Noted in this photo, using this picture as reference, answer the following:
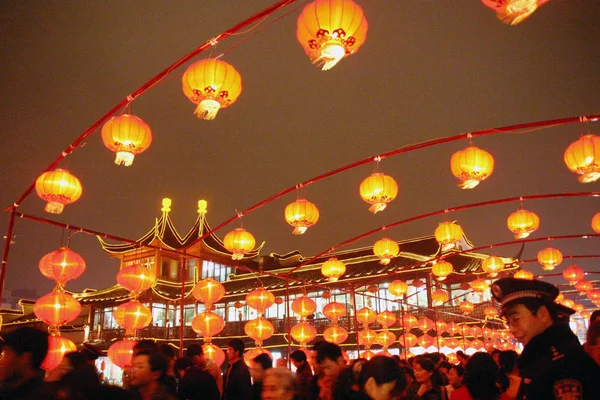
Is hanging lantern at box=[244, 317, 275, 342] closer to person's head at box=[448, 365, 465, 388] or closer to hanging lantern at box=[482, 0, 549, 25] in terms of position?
person's head at box=[448, 365, 465, 388]

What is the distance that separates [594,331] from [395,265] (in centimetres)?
2005

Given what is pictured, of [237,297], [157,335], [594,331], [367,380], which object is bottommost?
[367,380]

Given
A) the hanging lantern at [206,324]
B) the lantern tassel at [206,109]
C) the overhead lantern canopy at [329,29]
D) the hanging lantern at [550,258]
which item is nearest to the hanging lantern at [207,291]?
the hanging lantern at [206,324]

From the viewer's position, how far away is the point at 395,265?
74.7ft

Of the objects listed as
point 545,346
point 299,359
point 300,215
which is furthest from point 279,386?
point 300,215

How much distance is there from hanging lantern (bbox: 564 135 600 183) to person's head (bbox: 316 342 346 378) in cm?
505

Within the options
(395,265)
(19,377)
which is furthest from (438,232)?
(395,265)

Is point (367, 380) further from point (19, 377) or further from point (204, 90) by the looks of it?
point (204, 90)

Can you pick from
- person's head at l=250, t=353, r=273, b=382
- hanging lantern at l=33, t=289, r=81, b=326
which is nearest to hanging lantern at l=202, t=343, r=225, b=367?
hanging lantern at l=33, t=289, r=81, b=326

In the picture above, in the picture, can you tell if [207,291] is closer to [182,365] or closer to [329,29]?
[182,365]

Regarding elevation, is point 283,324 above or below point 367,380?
above

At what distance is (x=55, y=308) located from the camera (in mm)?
8258

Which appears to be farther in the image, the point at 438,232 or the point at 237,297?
the point at 237,297

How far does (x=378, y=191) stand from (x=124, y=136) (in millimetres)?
4075
